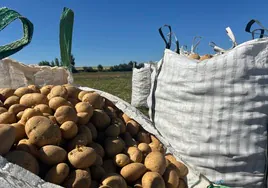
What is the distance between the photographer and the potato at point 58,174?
3.77ft

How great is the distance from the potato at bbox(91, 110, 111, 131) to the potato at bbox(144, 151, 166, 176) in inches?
12.6

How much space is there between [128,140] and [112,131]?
127 mm

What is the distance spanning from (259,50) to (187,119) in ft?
2.14

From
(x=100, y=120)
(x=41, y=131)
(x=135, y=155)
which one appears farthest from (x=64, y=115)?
(x=135, y=155)

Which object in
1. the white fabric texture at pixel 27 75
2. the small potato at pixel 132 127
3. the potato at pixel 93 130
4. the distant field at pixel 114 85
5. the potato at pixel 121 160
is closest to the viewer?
the potato at pixel 121 160

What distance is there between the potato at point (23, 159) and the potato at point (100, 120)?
51 cm

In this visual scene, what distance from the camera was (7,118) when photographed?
4.43 feet

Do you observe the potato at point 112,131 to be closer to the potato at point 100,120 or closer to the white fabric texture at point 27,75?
the potato at point 100,120

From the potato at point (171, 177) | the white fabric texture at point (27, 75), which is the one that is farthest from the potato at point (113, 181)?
the white fabric texture at point (27, 75)

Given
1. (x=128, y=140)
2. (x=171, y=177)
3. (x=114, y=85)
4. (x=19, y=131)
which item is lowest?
(x=114, y=85)

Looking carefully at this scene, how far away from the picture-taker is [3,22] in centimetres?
158

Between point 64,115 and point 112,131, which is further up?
point 64,115

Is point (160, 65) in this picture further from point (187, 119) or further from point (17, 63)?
point (17, 63)

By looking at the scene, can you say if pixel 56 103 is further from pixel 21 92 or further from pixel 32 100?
pixel 21 92
